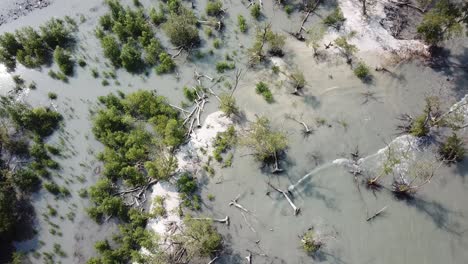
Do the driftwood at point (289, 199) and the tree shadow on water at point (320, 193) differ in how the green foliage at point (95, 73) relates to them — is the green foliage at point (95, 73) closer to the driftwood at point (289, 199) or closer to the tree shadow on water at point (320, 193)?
the driftwood at point (289, 199)

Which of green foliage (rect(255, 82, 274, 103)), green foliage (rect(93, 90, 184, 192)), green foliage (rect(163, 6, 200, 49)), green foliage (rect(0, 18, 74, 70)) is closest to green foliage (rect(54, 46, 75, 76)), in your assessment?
green foliage (rect(0, 18, 74, 70))

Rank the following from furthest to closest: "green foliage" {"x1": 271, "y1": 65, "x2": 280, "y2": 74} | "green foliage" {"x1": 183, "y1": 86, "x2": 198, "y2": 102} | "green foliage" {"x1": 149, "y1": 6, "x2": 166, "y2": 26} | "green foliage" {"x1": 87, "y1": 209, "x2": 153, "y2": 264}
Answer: "green foliage" {"x1": 149, "y1": 6, "x2": 166, "y2": 26} < "green foliage" {"x1": 271, "y1": 65, "x2": 280, "y2": 74} < "green foliage" {"x1": 183, "y1": 86, "x2": 198, "y2": 102} < "green foliage" {"x1": 87, "y1": 209, "x2": 153, "y2": 264}

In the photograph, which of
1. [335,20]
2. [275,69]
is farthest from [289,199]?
[335,20]

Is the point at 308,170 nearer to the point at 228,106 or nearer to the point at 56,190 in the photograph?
the point at 228,106

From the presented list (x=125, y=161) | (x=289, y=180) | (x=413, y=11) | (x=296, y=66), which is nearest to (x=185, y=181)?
(x=125, y=161)

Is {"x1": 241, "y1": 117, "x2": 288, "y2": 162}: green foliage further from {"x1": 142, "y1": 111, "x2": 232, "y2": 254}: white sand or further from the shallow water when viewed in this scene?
{"x1": 142, "y1": 111, "x2": 232, "y2": 254}: white sand

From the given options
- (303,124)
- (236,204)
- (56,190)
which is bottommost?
(56,190)
